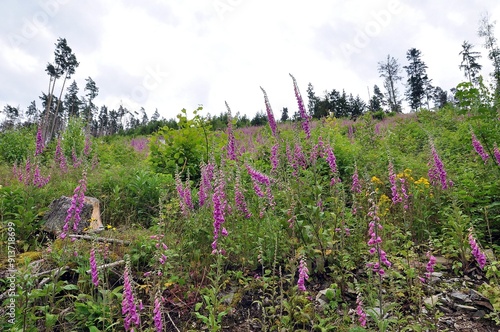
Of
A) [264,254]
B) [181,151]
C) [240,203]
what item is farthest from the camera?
[181,151]

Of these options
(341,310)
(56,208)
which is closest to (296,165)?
(341,310)

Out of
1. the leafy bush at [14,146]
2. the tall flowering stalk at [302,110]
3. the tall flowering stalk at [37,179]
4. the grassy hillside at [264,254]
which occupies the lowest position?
the grassy hillside at [264,254]

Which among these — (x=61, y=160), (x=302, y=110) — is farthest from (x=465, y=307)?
(x=61, y=160)

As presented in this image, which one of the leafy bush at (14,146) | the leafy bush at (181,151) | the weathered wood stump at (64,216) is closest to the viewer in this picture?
the weathered wood stump at (64,216)

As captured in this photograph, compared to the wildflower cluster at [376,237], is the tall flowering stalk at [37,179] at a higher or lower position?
higher

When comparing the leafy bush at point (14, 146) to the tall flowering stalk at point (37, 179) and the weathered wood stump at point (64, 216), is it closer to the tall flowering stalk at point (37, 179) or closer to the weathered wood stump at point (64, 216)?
the tall flowering stalk at point (37, 179)

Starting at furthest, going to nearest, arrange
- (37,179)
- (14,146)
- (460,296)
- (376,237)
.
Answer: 1. (14,146)
2. (37,179)
3. (460,296)
4. (376,237)

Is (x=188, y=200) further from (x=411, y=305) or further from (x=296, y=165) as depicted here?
(x=411, y=305)

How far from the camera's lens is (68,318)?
2521 mm

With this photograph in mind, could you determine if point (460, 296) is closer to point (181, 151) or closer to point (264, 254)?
point (264, 254)

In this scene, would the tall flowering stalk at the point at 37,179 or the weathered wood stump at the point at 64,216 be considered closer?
Result: the weathered wood stump at the point at 64,216

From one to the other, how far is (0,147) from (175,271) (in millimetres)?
11990

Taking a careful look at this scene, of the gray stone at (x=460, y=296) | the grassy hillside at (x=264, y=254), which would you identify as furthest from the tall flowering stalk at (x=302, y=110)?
the gray stone at (x=460, y=296)

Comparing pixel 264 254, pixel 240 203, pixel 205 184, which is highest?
pixel 205 184
